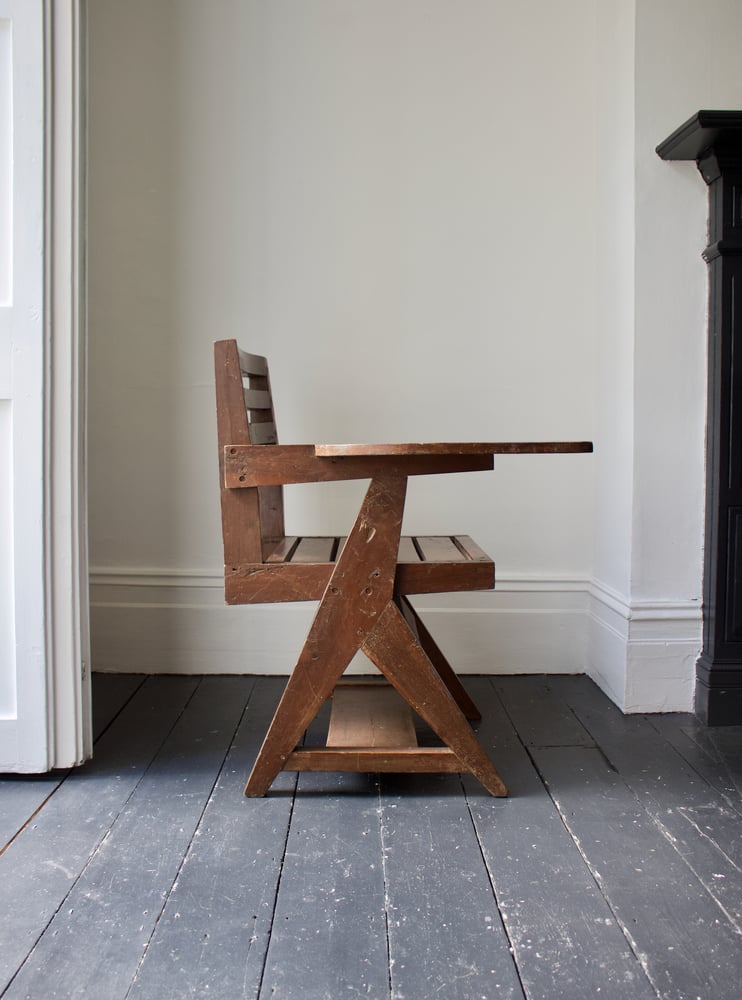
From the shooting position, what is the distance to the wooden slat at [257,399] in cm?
231

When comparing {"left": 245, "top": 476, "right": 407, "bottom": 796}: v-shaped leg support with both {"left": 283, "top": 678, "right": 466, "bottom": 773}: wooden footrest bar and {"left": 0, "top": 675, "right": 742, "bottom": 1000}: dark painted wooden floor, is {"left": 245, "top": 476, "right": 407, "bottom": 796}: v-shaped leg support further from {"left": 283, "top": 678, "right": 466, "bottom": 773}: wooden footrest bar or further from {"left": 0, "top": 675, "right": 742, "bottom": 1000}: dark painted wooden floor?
{"left": 0, "top": 675, "right": 742, "bottom": 1000}: dark painted wooden floor

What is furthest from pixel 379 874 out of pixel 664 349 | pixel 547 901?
pixel 664 349

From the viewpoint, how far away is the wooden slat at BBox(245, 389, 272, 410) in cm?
231

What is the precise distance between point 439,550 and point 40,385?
1.07m

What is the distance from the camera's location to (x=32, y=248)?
205 cm

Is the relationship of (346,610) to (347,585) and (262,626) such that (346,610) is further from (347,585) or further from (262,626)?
(262,626)

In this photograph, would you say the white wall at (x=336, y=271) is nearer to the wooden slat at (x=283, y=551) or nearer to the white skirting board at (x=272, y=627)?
the white skirting board at (x=272, y=627)

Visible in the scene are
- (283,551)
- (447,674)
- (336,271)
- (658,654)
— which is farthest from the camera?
(336,271)

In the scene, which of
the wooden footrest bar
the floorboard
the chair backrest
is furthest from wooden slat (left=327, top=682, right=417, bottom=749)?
the chair backrest

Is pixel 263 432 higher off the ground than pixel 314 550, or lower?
higher

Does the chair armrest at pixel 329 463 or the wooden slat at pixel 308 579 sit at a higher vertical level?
the chair armrest at pixel 329 463

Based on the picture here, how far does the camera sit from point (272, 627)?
297cm

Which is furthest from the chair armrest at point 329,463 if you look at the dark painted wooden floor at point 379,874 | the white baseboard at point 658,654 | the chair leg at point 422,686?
the white baseboard at point 658,654

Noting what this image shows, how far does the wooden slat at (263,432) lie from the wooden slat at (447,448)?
0.46 m
